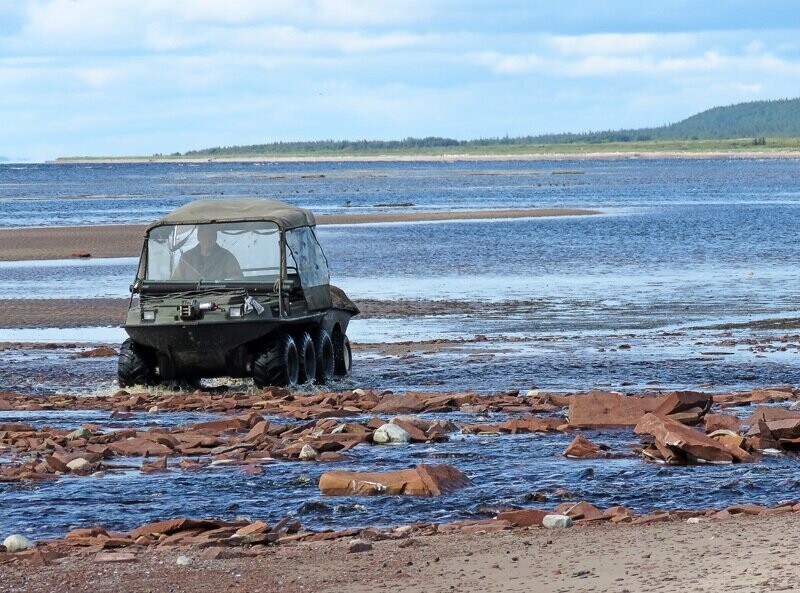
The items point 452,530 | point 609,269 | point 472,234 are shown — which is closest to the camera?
point 452,530

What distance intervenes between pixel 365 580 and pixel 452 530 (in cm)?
155

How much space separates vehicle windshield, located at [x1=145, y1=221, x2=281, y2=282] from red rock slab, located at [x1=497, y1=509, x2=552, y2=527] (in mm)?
8433

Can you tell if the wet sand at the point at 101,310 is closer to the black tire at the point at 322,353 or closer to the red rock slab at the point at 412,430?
the black tire at the point at 322,353

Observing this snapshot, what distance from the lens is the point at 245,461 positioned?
488 inches

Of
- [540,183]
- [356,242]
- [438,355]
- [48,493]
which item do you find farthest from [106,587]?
[540,183]

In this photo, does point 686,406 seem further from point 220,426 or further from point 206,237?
point 206,237

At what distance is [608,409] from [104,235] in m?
42.0

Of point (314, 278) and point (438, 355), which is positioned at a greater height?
point (314, 278)

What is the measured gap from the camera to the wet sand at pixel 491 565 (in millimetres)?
7719

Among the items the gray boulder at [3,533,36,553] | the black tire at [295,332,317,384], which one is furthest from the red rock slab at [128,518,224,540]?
the black tire at [295,332,317,384]

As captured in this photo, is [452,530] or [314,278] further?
[314,278]

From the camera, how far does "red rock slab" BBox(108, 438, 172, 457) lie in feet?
42.2

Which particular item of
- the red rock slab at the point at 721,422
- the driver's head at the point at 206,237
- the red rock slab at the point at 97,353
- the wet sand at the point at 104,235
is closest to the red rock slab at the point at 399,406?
the red rock slab at the point at 721,422

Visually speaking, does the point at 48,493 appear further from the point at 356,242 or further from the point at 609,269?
the point at 356,242
